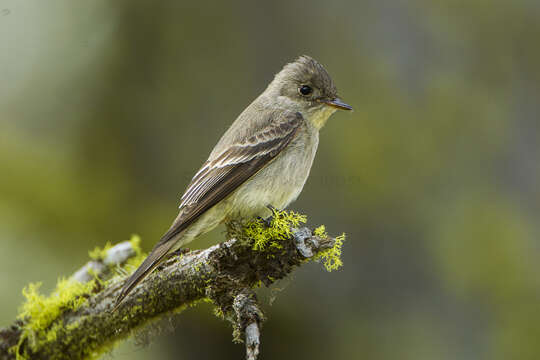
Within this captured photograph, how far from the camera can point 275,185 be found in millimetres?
4504

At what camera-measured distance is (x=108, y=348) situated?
4.17 m

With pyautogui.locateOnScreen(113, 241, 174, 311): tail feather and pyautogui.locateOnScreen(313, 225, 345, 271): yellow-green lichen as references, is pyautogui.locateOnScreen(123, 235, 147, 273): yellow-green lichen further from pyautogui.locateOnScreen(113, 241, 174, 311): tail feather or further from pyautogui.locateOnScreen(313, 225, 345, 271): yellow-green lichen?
pyautogui.locateOnScreen(313, 225, 345, 271): yellow-green lichen

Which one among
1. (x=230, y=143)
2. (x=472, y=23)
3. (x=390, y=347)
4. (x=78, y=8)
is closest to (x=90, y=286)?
(x=230, y=143)

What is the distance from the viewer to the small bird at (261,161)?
13.6 ft

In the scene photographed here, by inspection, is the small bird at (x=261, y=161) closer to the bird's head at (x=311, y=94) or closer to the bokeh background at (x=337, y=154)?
the bird's head at (x=311, y=94)

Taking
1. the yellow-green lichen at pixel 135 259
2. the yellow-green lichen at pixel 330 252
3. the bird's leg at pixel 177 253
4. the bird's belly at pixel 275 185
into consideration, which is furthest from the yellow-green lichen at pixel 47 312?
the yellow-green lichen at pixel 330 252

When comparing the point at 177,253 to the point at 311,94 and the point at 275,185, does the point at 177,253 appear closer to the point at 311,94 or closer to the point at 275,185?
the point at 275,185

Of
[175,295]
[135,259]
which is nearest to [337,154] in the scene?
[135,259]

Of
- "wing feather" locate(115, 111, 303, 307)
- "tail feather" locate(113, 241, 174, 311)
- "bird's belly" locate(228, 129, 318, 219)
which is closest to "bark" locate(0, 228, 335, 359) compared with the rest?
"tail feather" locate(113, 241, 174, 311)

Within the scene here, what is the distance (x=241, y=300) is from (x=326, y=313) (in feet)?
11.4

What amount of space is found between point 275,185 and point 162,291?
→ 1303mm

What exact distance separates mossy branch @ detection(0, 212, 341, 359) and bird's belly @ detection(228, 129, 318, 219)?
1.25 feet

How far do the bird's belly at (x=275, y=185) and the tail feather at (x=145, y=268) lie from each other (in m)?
0.77

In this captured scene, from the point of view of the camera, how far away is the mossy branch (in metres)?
3.43
